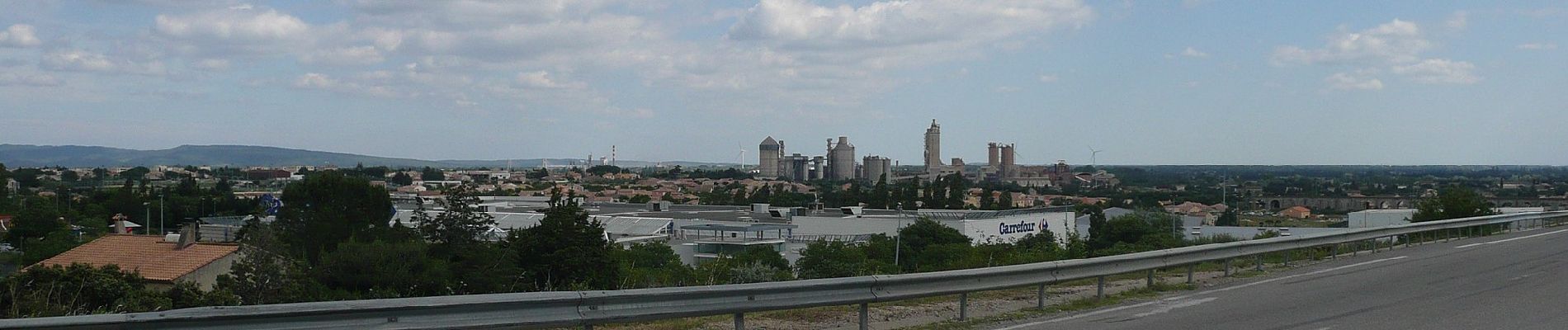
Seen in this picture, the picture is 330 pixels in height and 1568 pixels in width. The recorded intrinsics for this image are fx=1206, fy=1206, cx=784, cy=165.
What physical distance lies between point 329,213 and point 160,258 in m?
10.5

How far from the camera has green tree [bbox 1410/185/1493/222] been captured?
126 feet

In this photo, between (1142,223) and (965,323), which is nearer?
(965,323)

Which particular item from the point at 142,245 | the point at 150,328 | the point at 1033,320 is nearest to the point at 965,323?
the point at 1033,320

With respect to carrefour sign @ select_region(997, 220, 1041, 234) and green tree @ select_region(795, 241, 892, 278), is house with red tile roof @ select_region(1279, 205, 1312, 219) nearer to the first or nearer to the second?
carrefour sign @ select_region(997, 220, 1041, 234)

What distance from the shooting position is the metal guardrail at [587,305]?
6.80 metres

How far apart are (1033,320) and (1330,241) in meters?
10.1

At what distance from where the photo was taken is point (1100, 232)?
50.4 meters

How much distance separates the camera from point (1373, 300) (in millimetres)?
Result: 12469

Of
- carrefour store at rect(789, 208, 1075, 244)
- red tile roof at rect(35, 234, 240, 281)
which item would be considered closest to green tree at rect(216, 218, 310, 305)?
red tile roof at rect(35, 234, 240, 281)

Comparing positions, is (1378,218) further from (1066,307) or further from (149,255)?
(149,255)

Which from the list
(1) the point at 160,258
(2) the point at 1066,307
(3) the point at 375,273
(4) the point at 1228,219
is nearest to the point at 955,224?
(4) the point at 1228,219

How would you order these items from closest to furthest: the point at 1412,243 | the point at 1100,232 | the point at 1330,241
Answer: the point at 1330,241
the point at 1412,243
the point at 1100,232

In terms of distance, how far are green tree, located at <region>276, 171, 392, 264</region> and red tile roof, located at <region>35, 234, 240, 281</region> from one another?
17.6 feet

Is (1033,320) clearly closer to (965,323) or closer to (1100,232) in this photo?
(965,323)
